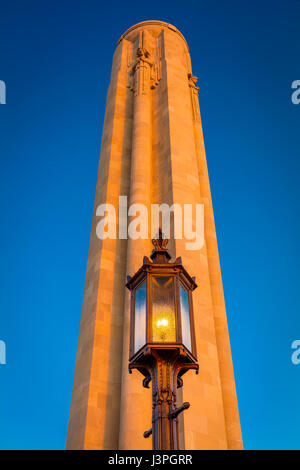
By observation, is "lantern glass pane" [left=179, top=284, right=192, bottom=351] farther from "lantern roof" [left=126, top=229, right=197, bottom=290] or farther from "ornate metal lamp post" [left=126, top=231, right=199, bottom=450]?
"lantern roof" [left=126, top=229, right=197, bottom=290]

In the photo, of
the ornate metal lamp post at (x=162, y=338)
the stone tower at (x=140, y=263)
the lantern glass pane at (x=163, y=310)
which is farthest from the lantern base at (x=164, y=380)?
the stone tower at (x=140, y=263)

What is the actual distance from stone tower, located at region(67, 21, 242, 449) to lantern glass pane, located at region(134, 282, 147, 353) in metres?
5.64

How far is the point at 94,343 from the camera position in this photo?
12.7 meters

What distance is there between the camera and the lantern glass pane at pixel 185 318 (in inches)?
208

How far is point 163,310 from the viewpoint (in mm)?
5352

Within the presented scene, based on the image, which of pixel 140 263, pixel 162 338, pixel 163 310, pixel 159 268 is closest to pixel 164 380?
pixel 162 338

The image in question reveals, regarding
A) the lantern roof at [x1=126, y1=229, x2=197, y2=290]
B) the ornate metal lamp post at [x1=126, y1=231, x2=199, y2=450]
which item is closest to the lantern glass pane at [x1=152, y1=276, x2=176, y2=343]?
the ornate metal lamp post at [x1=126, y1=231, x2=199, y2=450]

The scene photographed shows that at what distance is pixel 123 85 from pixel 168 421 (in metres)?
18.1

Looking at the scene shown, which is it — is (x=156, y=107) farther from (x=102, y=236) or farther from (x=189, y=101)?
(x=102, y=236)

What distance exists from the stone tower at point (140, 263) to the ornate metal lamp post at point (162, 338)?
5.61 m

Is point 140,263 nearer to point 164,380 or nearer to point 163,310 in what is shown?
point 163,310

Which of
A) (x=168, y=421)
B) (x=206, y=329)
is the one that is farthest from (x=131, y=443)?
(x=168, y=421)

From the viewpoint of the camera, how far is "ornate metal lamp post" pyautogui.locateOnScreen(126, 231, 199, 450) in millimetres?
4766

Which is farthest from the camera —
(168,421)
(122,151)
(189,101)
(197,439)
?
(189,101)
